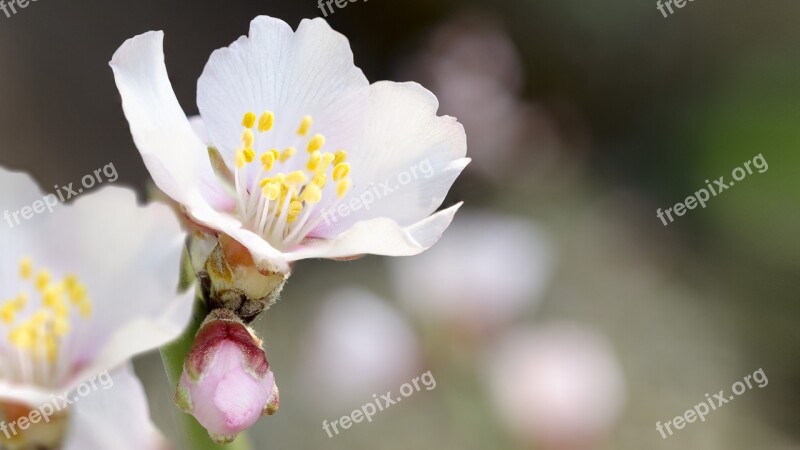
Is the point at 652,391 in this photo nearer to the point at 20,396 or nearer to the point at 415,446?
the point at 415,446

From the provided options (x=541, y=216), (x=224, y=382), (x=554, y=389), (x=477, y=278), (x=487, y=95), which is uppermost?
(x=224, y=382)

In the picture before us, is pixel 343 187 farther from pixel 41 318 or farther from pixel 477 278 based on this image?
pixel 477 278

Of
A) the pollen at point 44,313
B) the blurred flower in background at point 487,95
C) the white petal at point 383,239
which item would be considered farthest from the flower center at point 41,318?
the blurred flower in background at point 487,95

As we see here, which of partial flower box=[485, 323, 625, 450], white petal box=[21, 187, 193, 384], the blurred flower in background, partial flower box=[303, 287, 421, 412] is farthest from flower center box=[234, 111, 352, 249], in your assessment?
the blurred flower in background

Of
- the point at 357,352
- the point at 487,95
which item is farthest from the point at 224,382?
the point at 487,95

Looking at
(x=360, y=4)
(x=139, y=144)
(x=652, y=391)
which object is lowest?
(x=652, y=391)

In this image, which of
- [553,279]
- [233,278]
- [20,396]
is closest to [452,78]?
[553,279]
